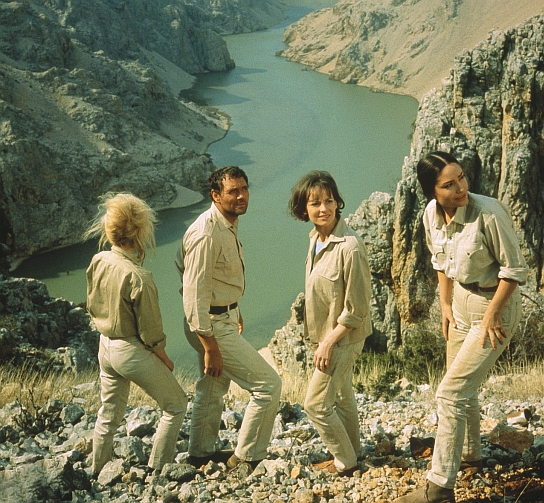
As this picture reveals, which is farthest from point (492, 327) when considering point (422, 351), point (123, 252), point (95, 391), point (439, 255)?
point (422, 351)

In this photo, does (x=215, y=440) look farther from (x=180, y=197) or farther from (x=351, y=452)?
(x=180, y=197)

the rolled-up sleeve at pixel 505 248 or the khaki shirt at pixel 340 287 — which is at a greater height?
the rolled-up sleeve at pixel 505 248

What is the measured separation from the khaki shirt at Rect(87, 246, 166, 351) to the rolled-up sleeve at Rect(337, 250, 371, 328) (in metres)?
1.21

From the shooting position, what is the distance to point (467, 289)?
4656mm

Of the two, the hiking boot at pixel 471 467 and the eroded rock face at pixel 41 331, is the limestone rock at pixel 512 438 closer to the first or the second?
the hiking boot at pixel 471 467

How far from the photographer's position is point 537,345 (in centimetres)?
1286

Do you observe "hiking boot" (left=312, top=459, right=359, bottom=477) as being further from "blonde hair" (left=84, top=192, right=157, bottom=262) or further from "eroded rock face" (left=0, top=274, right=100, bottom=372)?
"eroded rock face" (left=0, top=274, right=100, bottom=372)

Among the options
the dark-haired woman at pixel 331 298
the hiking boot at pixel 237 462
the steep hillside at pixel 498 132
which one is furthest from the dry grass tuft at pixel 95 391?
the steep hillside at pixel 498 132

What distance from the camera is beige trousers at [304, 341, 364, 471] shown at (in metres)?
4.87

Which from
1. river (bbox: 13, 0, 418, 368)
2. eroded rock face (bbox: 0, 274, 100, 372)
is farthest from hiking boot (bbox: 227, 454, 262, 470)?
river (bbox: 13, 0, 418, 368)

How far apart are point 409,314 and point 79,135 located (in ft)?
79.0

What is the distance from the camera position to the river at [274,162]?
81.6 feet

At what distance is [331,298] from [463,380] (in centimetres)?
93

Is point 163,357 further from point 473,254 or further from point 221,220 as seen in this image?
point 473,254
